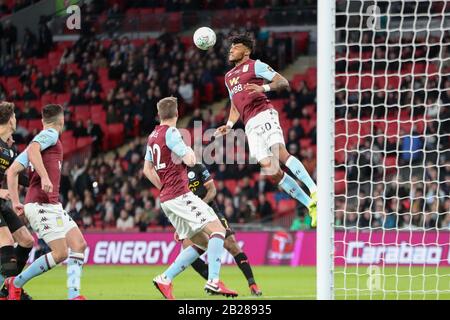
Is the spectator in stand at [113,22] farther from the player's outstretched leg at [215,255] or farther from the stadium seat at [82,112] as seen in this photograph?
the player's outstretched leg at [215,255]

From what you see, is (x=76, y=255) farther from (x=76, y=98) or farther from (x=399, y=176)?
(x=76, y=98)

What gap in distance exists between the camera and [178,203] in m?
10.8

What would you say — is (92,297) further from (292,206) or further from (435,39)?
(435,39)

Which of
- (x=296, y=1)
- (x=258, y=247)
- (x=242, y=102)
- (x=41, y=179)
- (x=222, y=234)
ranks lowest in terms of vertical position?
(x=258, y=247)

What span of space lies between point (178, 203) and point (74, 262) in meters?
1.27

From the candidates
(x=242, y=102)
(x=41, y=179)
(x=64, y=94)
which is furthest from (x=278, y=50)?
(x=41, y=179)

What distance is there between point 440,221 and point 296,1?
8.91 meters

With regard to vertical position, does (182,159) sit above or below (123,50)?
below

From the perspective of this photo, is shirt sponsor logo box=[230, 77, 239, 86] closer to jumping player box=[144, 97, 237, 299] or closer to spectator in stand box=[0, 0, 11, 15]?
jumping player box=[144, 97, 237, 299]

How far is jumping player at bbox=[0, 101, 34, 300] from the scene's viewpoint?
11.0 metres

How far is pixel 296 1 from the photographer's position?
991 inches

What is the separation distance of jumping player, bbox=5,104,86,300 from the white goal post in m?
2.71

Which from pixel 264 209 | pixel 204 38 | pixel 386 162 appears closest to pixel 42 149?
pixel 204 38

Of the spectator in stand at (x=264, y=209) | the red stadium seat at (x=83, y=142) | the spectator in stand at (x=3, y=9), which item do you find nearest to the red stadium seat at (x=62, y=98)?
the red stadium seat at (x=83, y=142)
